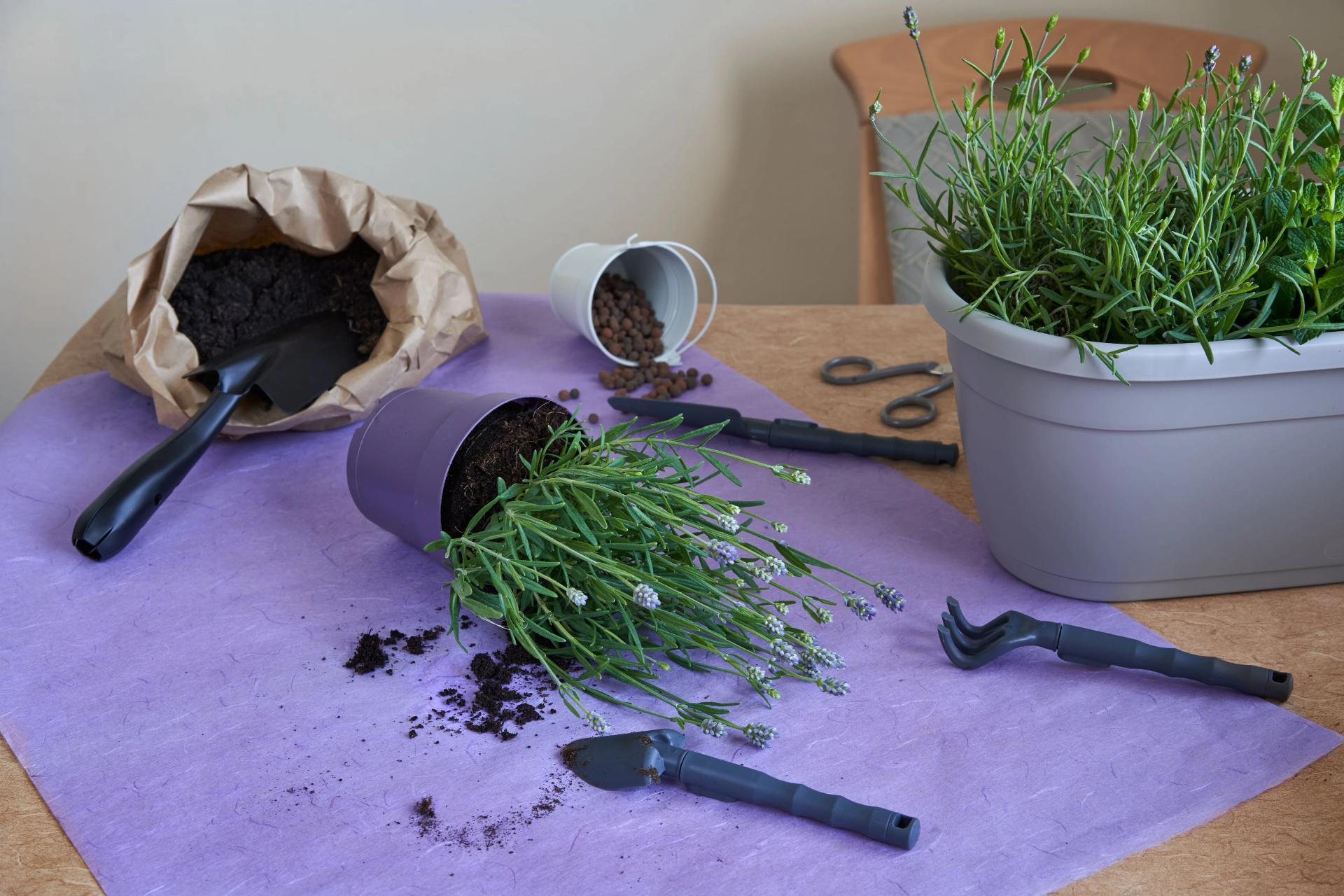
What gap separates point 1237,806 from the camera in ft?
2.05

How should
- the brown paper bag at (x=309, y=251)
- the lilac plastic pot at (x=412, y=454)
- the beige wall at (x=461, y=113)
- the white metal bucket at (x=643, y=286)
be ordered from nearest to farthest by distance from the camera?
the lilac plastic pot at (x=412, y=454) < the brown paper bag at (x=309, y=251) < the white metal bucket at (x=643, y=286) < the beige wall at (x=461, y=113)

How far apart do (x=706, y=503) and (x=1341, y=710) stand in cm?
43

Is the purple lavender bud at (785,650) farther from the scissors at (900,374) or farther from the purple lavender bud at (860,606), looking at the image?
the scissors at (900,374)

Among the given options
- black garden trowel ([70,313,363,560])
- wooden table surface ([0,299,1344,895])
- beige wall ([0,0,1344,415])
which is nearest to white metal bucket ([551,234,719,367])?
wooden table surface ([0,299,1344,895])

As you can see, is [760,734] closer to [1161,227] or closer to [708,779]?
[708,779]

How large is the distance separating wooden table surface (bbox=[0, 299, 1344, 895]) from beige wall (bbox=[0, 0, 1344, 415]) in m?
1.07

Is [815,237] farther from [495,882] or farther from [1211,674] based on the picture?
[495,882]

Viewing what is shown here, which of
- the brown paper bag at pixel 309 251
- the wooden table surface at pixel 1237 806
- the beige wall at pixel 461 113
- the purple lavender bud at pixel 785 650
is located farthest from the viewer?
the beige wall at pixel 461 113

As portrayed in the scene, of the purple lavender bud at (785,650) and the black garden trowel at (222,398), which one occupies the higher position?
the black garden trowel at (222,398)

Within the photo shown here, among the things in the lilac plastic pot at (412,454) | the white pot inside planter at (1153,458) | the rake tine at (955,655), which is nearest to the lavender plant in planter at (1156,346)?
the white pot inside planter at (1153,458)

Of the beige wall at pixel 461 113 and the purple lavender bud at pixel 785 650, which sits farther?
the beige wall at pixel 461 113

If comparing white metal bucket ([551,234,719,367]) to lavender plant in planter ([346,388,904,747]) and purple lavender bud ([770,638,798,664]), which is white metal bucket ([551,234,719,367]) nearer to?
lavender plant in planter ([346,388,904,747])

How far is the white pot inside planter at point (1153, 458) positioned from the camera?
0.69 m

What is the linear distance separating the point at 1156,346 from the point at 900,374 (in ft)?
1.48
